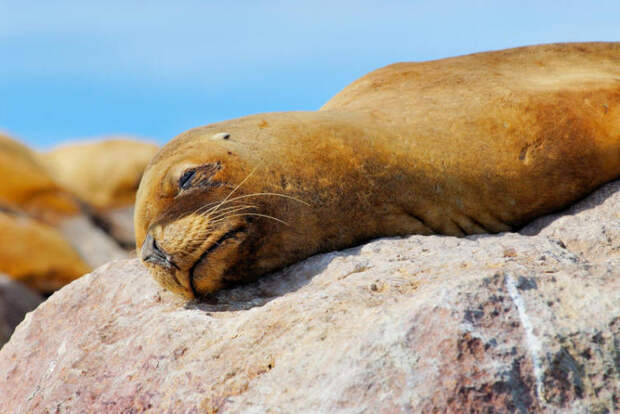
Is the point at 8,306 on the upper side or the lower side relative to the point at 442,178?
lower

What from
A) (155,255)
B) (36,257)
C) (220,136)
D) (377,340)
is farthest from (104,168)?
(377,340)

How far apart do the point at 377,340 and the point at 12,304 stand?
7.48 m

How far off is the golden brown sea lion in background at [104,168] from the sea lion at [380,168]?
1346cm

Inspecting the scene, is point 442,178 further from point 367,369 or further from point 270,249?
point 367,369

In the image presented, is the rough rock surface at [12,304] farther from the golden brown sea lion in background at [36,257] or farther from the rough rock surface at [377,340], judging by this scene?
the rough rock surface at [377,340]

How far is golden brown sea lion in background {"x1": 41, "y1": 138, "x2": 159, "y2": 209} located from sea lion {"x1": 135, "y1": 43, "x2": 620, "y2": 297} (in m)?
13.5

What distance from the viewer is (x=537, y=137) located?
4.39 m

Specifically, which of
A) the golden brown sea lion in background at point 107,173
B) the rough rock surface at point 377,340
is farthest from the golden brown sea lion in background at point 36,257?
the rough rock surface at point 377,340

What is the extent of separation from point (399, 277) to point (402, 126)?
1.46 m

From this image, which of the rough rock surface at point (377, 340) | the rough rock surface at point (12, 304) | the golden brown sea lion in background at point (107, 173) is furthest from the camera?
the golden brown sea lion in background at point (107, 173)

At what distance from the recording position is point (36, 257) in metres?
10.7

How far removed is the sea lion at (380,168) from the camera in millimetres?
3453

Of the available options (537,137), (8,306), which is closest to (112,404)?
(537,137)

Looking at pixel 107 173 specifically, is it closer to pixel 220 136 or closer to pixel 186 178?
pixel 220 136
